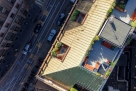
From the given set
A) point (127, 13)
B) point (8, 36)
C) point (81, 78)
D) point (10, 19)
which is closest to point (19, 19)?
point (10, 19)

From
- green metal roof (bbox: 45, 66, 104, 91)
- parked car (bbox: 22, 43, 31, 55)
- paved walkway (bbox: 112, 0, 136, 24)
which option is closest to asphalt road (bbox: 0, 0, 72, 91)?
parked car (bbox: 22, 43, 31, 55)

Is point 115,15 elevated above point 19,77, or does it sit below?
above

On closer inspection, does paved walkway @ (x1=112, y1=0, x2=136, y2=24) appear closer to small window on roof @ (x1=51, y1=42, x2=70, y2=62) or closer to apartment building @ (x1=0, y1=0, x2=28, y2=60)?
small window on roof @ (x1=51, y1=42, x2=70, y2=62)

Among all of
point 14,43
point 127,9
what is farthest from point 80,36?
point 14,43

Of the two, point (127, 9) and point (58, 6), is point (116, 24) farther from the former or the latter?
point (58, 6)

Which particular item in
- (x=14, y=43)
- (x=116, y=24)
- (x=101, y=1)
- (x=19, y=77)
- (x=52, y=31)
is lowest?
(x=19, y=77)

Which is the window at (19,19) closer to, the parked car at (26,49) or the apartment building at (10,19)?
the apartment building at (10,19)
